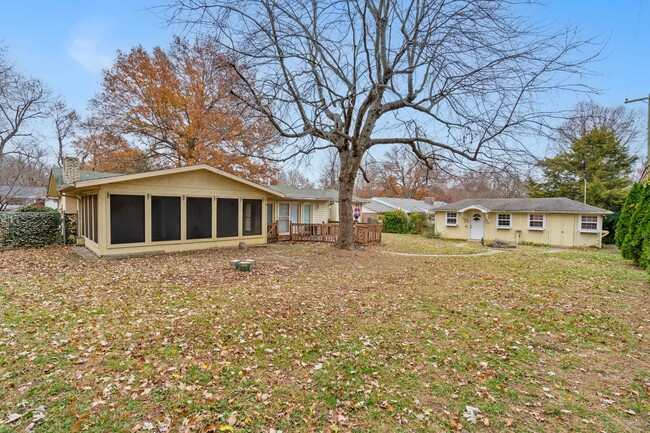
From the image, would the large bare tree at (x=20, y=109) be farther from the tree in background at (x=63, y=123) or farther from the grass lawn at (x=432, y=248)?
the grass lawn at (x=432, y=248)

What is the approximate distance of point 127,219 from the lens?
1066cm

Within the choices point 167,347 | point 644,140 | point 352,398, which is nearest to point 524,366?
point 352,398

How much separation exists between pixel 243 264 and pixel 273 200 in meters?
7.93

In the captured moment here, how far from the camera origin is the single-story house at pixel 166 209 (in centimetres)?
1031

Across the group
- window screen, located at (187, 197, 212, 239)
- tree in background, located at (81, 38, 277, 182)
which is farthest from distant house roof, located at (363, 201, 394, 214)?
window screen, located at (187, 197, 212, 239)

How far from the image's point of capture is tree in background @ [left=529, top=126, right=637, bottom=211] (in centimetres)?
2449

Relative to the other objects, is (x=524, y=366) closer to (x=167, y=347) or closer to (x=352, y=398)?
(x=352, y=398)

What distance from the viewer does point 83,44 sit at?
9227 millimetres

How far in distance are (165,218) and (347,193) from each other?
6904 millimetres

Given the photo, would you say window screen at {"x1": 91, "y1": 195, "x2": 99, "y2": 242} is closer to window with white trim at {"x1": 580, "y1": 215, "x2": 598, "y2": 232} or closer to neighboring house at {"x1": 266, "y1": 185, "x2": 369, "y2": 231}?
neighboring house at {"x1": 266, "y1": 185, "x2": 369, "y2": 231}

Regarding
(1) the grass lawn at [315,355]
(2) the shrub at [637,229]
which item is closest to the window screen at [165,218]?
(1) the grass lawn at [315,355]

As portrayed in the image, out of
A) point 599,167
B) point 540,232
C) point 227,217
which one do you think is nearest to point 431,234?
point 540,232

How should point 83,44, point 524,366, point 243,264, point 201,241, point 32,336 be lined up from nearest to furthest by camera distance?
point 524,366
point 32,336
point 243,264
point 83,44
point 201,241

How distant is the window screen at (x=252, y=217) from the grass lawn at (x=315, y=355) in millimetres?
6229
